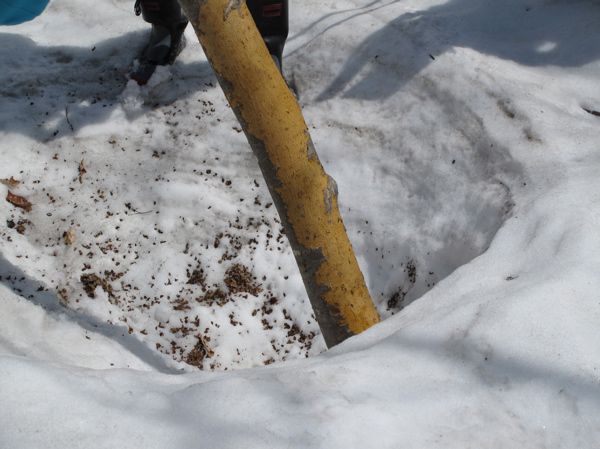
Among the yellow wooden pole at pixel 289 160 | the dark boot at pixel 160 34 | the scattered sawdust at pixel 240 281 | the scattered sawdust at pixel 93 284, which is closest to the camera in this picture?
the yellow wooden pole at pixel 289 160

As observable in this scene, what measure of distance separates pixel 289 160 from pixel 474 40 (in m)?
1.55

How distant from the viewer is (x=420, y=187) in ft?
8.04

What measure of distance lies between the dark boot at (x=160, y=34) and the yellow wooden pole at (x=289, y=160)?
53.7 inches

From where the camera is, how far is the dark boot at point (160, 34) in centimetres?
298

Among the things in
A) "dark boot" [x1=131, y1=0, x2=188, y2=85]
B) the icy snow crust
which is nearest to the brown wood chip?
the icy snow crust

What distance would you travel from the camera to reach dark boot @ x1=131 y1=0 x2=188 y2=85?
298cm

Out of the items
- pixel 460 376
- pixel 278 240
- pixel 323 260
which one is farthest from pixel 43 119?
pixel 460 376

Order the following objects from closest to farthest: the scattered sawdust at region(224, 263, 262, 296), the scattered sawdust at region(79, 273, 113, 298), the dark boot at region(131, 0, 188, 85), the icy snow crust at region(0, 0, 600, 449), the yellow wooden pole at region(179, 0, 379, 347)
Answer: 1. the icy snow crust at region(0, 0, 600, 449)
2. the yellow wooden pole at region(179, 0, 379, 347)
3. the scattered sawdust at region(79, 273, 113, 298)
4. the scattered sawdust at region(224, 263, 262, 296)
5. the dark boot at region(131, 0, 188, 85)

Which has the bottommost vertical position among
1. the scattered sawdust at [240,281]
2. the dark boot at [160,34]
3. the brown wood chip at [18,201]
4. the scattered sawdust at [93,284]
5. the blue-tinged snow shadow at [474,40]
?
the scattered sawdust at [240,281]

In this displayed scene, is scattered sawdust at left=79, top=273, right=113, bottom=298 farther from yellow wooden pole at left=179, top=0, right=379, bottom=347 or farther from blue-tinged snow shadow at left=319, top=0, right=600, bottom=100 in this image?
blue-tinged snow shadow at left=319, top=0, right=600, bottom=100

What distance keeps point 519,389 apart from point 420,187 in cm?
121

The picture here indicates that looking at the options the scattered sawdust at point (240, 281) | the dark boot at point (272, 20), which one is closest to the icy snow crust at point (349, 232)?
the scattered sawdust at point (240, 281)

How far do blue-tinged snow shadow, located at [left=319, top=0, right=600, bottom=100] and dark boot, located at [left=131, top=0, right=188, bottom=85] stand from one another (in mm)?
806

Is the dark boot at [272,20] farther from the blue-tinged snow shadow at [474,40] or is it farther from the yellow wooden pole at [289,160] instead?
the yellow wooden pole at [289,160]
